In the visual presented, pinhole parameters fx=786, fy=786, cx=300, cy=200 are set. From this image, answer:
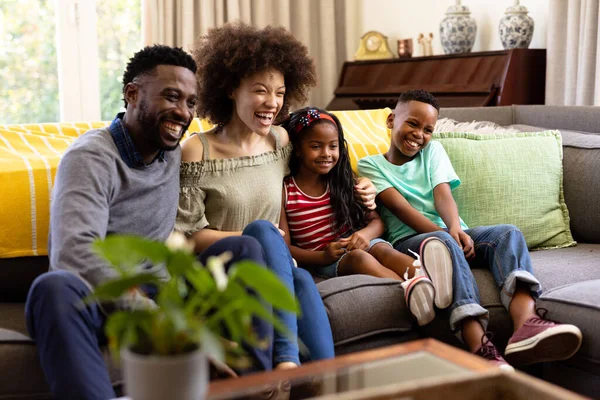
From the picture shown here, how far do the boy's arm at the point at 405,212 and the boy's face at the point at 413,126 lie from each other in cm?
15

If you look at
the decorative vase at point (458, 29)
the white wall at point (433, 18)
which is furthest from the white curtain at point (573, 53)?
the decorative vase at point (458, 29)

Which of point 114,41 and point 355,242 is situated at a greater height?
point 114,41

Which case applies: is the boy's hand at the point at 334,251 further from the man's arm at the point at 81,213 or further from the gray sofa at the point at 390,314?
the man's arm at the point at 81,213

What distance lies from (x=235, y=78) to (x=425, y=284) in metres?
0.80

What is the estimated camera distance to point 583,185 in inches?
101

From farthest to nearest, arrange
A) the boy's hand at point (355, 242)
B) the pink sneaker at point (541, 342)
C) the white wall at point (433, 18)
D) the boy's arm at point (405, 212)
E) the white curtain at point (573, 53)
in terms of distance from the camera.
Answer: the white wall at point (433, 18) < the white curtain at point (573, 53) < the boy's arm at point (405, 212) < the boy's hand at point (355, 242) < the pink sneaker at point (541, 342)

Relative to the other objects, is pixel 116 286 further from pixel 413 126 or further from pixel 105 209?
pixel 413 126

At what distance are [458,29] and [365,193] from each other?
6.82 feet

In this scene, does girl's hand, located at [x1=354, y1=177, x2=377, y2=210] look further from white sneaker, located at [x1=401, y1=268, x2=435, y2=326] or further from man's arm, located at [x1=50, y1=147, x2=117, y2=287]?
man's arm, located at [x1=50, y1=147, x2=117, y2=287]

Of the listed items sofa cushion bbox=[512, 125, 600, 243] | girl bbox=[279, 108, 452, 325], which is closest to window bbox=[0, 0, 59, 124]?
girl bbox=[279, 108, 452, 325]

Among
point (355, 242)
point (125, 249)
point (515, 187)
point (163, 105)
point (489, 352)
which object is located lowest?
point (489, 352)

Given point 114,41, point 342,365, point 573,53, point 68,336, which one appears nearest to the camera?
point 342,365

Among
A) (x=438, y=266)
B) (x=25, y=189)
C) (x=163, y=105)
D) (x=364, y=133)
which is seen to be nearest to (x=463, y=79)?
(x=364, y=133)

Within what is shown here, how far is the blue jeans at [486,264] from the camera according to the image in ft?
6.64
